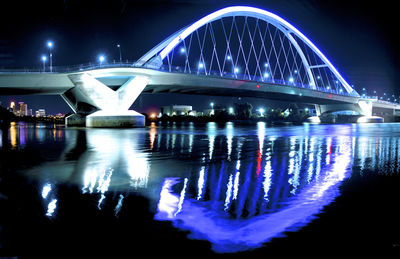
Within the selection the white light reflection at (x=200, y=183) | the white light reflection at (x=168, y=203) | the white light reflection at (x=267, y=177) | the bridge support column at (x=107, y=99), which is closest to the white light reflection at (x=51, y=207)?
the white light reflection at (x=168, y=203)

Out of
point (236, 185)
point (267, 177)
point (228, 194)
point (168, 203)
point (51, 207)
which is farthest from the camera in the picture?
point (267, 177)

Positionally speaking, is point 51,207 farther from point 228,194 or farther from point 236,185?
point 236,185

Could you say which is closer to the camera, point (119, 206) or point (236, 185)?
point (119, 206)

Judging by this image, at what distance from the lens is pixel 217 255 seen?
368 centimetres

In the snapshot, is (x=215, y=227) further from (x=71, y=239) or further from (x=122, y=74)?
(x=122, y=74)

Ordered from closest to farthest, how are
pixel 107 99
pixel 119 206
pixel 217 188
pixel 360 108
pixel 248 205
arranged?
pixel 119 206 < pixel 248 205 < pixel 217 188 < pixel 107 99 < pixel 360 108

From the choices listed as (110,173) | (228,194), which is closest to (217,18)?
(110,173)

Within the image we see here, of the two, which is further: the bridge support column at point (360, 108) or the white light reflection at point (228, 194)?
the bridge support column at point (360, 108)

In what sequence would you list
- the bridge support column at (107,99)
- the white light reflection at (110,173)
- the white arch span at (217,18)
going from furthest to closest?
the white arch span at (217,18), the bridge support column at (107,99), the white light reflection at (110,173)

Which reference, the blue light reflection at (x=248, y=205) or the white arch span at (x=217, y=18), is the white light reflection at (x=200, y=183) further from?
the white arch span at (x=217, y=18)

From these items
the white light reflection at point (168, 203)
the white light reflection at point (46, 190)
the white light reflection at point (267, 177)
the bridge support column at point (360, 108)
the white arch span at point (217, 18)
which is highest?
the white arch span at point (217, 18)

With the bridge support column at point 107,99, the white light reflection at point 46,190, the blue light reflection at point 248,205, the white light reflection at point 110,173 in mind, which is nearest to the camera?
the blue light reflection at point 248,205

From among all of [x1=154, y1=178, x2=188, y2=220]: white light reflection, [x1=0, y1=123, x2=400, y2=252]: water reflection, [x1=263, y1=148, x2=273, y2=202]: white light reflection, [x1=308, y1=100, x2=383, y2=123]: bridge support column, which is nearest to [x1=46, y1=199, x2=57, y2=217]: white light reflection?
[x1=0, y1=123, x2=400, y2=252]: water reflection

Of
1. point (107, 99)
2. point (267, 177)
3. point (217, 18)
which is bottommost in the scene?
point (267, 177)
